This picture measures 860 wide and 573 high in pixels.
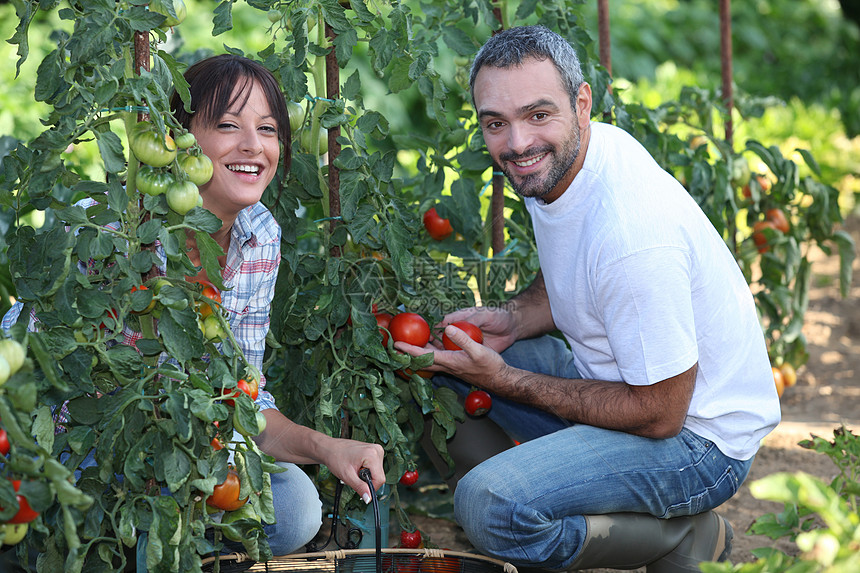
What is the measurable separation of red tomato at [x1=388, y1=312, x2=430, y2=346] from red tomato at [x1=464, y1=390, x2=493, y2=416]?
19 centimetres

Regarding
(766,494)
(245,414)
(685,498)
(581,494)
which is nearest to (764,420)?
(685,498)

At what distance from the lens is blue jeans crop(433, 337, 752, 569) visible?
151cm

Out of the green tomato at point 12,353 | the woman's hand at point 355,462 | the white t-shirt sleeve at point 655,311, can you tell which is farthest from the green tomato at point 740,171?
the green tomato at point 12,353

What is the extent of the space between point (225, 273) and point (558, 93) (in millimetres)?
722

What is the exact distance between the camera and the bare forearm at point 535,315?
1980 mm

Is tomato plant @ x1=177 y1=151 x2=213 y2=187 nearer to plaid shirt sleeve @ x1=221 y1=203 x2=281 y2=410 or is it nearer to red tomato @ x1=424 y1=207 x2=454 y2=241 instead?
plaid shirt sleeve @ x1=221 y1=203 x2=281 y2=410

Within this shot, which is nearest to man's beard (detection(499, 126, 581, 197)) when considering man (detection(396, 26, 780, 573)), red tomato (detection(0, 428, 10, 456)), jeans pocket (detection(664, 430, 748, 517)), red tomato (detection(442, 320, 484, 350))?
man (detection(396, 26, 780, 573))

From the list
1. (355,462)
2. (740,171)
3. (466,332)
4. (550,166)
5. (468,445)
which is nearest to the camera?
(355,462)

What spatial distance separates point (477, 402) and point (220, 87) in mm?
831

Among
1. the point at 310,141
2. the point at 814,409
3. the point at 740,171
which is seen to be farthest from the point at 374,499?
the point at 814,409

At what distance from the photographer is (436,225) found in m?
2.06

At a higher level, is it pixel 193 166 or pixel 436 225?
pixel 193 166

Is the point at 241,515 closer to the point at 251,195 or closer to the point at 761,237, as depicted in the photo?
the point at 251,195

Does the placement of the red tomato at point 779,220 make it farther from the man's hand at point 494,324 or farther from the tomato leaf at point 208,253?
the tomato leaf at point 208,253
